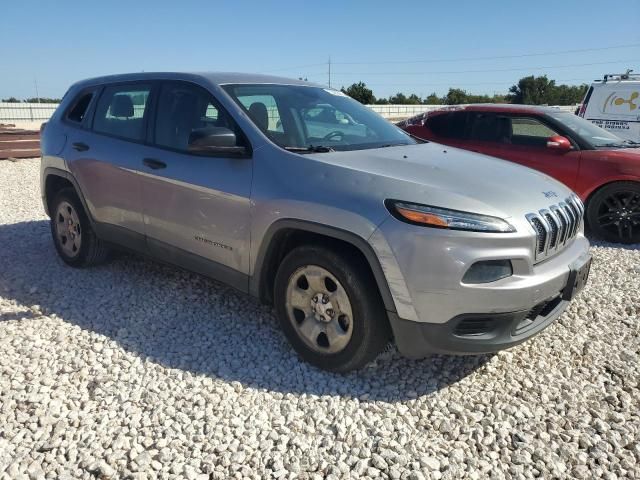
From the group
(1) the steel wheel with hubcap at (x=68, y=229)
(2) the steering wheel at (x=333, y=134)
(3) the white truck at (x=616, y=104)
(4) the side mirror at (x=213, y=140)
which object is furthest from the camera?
(3) the white truck at (x=616, y=104)

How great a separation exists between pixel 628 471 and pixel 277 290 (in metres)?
2.06

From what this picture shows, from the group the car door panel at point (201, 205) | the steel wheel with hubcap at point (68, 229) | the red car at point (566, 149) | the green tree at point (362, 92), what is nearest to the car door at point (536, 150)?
the red car at point (566, 149)

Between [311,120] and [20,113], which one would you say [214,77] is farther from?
[20,113]

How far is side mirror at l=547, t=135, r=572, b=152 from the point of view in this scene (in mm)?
6621

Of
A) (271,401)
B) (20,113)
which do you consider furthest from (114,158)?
(20,113)

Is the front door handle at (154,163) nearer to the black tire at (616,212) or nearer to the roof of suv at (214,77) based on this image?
the roof of suv at (214,77)

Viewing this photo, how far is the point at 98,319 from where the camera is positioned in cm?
402

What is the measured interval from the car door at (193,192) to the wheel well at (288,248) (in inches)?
6.5

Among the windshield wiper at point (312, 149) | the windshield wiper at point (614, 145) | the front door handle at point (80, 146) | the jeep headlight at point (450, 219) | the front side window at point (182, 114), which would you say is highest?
the front side window at point (182, 114)

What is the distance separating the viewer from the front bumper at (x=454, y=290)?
8.71 feet

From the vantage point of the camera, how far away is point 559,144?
6617mm

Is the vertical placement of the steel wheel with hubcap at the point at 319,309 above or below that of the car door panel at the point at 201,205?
below

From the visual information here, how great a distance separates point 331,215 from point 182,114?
5.58ft

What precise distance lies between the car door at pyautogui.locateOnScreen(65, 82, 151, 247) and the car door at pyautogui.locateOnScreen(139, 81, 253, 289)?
0.16 metres
